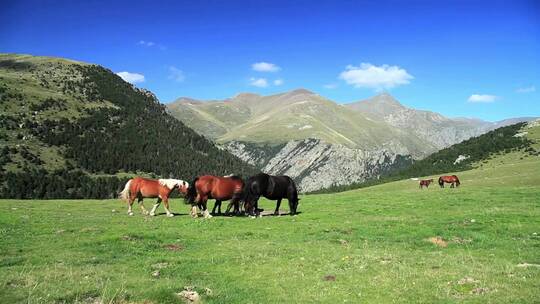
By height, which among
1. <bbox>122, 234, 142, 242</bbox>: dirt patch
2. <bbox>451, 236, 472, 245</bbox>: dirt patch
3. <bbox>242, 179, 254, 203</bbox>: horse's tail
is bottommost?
<bbox>451, 236, 472, 245</bbox>: dirt patch

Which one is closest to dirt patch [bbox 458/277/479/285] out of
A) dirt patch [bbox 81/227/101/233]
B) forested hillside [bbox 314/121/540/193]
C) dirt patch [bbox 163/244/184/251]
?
dirt patch [bbox 163/244/184/251]

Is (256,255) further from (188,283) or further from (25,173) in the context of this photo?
(25,173)

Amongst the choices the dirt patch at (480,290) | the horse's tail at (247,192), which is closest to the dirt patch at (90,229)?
the horse's tail at (247,192)

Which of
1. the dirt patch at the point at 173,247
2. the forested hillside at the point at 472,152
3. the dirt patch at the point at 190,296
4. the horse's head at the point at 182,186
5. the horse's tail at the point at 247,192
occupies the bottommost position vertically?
the dirt patch at the point at 190,296

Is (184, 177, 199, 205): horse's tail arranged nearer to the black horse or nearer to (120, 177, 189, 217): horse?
(120, 177, 189, 217): horse

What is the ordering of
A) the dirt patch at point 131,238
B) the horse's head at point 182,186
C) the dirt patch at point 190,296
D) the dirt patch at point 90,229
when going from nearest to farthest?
the dirt patch at point 190,296
the dirt patch at point 131,238
the dirt patch at point 90,229
the horse's head at point 182,186

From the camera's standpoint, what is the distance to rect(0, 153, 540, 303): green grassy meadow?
1129 cm

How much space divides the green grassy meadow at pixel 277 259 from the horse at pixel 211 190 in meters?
2.84

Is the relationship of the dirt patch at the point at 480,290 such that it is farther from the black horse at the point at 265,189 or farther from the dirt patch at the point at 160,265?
the black horse at the point at 265,189

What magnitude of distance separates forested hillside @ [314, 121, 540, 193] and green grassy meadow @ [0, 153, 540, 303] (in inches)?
5146

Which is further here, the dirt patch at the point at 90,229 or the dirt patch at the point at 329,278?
the dirt patch at the point at 90,229

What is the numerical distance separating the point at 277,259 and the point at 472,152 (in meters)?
176

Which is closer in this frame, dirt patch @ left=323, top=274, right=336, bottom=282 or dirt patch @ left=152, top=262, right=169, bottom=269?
dirt patch @ left=323, top=274, right=336, bottom=282

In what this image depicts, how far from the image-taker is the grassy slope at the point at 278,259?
447 inches
